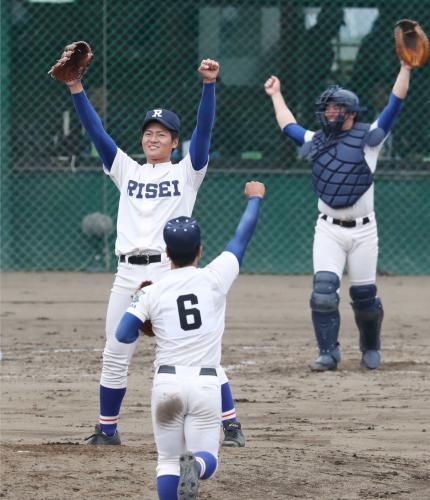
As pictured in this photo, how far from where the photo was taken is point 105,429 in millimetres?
7133

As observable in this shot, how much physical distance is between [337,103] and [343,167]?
486 millimetres

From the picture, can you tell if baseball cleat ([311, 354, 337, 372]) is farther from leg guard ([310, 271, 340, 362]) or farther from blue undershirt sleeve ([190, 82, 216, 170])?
blue undershirt sleeve ([190, 82, 216, 170])

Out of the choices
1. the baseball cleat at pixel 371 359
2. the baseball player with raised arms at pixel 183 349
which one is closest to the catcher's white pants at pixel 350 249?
the baseball cleat at pixel 371 359

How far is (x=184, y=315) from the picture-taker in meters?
5.38

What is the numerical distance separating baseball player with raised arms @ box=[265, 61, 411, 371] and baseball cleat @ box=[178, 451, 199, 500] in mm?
4677

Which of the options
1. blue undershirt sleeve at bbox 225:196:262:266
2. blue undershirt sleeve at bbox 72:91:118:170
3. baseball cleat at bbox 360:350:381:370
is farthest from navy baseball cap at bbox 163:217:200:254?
baseball cleat at bbox 360:350:381:370

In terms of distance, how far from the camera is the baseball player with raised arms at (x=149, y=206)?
6.99 m

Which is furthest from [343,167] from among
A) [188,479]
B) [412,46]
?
[188,479]

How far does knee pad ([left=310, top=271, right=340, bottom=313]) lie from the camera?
9711 mm

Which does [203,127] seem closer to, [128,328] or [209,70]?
[209,70]

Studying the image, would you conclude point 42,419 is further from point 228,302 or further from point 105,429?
point 228,302

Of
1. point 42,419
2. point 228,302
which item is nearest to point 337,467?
point 42,419

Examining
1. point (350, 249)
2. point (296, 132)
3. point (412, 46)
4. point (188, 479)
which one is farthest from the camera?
point (296, 132)

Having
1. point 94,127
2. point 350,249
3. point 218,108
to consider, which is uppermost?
point 218,108
